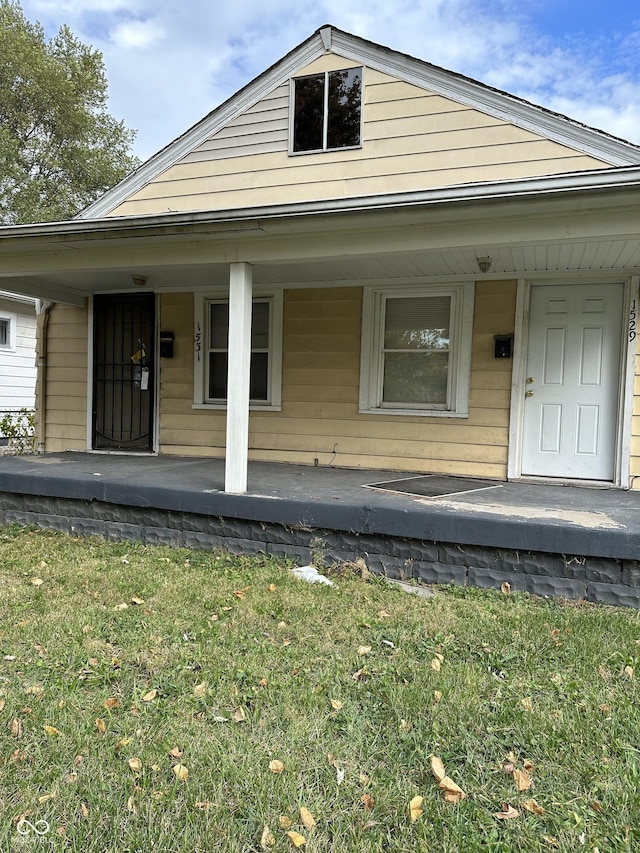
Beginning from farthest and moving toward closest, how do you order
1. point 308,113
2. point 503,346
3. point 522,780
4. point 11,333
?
1. point 11,333
2. point 308,113
3. point 503,346
4. point 522,780

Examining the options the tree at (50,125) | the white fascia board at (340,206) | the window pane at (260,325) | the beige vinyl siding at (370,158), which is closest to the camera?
the white fascia board at (340,206)

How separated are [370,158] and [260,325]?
2.07m

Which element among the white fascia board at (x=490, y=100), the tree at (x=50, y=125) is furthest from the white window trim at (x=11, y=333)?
the white fascia board at (x=490, y=100)

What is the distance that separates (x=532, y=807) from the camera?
5.33 feet

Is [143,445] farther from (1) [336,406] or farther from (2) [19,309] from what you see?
(2) [19,309]

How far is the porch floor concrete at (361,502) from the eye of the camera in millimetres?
3346

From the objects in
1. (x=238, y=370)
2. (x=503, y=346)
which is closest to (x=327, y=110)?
(x=503, y=346)

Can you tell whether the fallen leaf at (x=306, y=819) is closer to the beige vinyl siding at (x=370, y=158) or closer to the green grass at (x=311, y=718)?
the green grass at (x=311, y=718)

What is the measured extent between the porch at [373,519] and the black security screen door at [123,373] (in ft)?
4.39

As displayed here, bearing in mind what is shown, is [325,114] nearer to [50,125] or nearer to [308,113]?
[308,113]

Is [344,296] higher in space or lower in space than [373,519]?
higher

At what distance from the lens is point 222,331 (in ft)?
20.6

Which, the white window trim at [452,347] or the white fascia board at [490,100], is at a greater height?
the white fascia board at [490,100]

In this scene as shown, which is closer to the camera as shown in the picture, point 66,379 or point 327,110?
point 327,110
